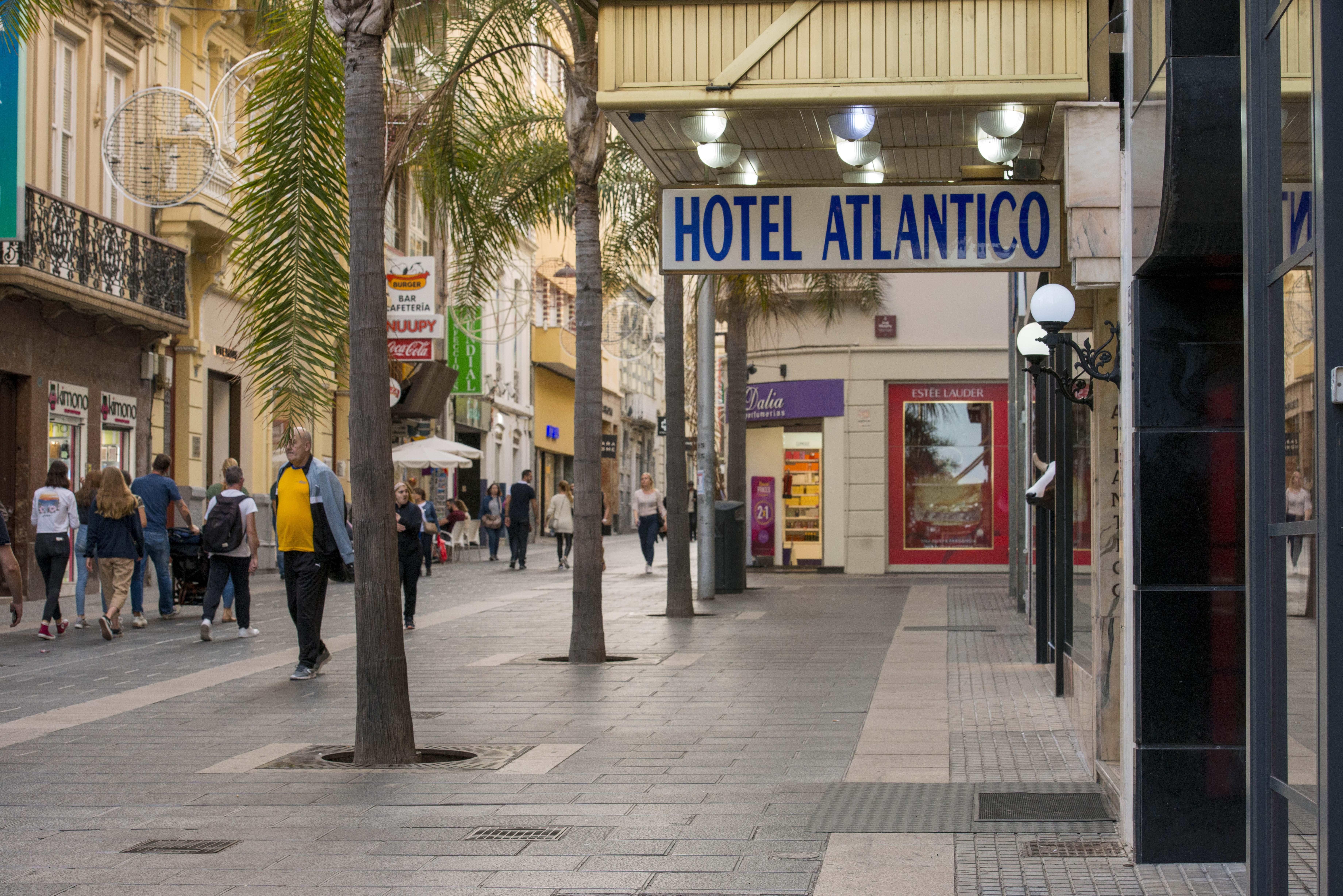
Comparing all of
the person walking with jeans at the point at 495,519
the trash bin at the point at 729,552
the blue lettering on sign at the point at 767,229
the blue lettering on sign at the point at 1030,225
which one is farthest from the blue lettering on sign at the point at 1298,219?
the person walking with jeans at the point at 495,519

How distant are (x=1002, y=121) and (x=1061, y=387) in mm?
1814

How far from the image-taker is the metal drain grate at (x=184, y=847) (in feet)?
20.0

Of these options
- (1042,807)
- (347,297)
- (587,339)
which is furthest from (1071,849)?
(587,339)

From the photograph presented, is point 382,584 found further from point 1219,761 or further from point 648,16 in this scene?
point 1219,761

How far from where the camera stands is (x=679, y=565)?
18.2 meters

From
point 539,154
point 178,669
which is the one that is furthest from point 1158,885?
point 539,154

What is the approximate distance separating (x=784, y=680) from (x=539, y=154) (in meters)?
6.55

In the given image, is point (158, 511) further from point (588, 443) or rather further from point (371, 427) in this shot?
point (371, 427)

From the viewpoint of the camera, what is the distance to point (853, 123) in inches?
290

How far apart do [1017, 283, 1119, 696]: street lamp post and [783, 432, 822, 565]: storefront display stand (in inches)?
627

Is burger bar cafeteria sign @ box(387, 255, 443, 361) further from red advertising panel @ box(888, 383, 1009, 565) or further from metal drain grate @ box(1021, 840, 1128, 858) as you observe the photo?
metal drain grate @ box(1021, 840, 1128, 858)

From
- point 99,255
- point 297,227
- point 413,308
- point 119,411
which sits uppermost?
point 413,308

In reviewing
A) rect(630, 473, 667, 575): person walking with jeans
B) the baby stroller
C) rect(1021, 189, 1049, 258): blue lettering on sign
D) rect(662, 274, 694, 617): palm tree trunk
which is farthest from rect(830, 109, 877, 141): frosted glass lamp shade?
rect(630, 473, 667, 575): person walking with jeans

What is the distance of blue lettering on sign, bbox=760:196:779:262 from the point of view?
8.12m
